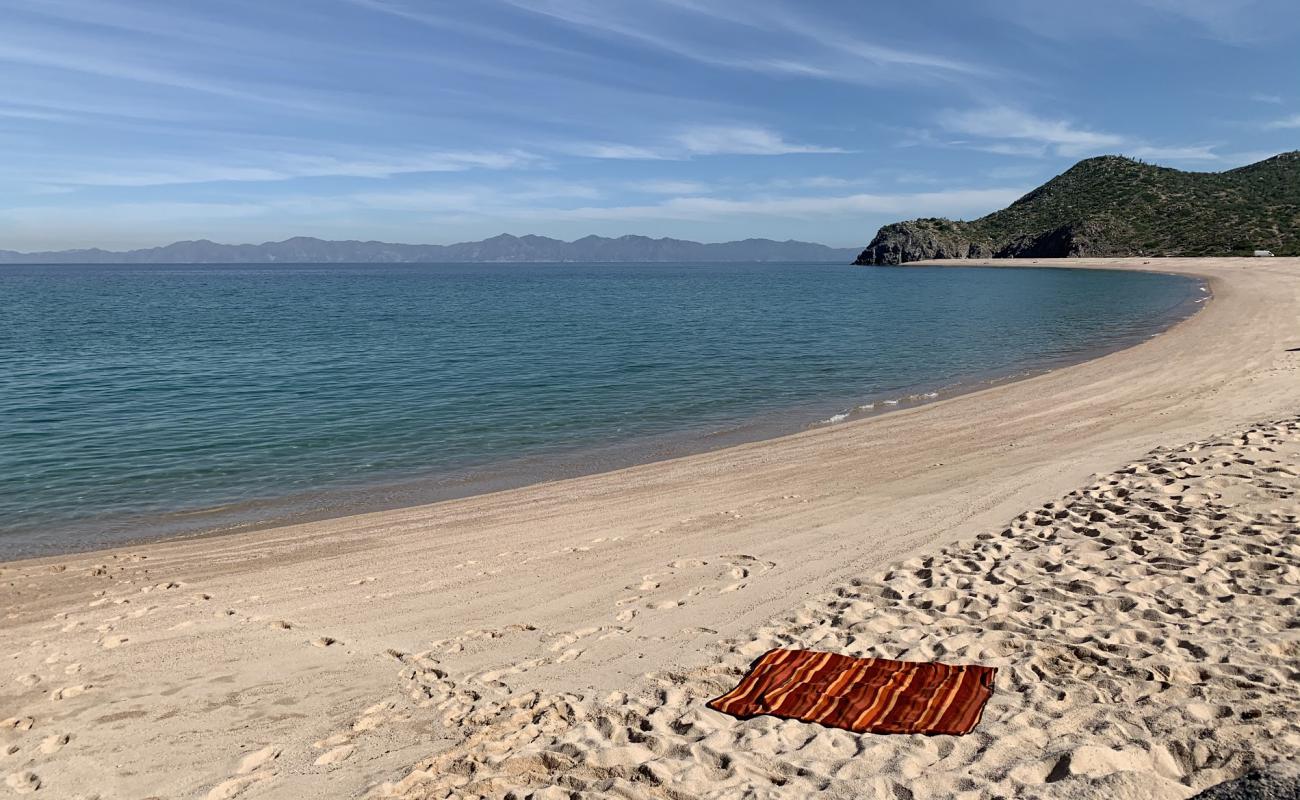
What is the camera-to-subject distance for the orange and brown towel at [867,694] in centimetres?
518

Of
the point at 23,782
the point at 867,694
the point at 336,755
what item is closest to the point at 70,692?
the point at 23,782

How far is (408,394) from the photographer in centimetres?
2239

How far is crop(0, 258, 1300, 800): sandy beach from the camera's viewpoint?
488cm

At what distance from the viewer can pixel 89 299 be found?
254ft

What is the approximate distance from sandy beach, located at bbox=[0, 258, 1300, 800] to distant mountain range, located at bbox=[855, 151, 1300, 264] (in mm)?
105628

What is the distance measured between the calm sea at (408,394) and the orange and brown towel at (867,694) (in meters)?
8.57

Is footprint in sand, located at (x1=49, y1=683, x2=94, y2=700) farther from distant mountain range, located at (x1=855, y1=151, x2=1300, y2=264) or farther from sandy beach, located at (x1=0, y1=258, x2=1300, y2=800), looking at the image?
distant mountain range, located at (x1=855, y1=151, x2=1300, y2=264)

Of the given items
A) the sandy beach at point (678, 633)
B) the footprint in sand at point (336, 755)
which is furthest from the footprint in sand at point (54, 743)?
the footprint in sand at point (336, 755)

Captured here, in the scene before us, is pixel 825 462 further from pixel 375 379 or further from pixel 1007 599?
pixel 375 379

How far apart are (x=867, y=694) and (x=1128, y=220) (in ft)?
495

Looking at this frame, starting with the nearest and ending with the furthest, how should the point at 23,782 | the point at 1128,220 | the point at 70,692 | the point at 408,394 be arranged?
the point at 23,782 → the point at 70,692 → the point at 408,394 → the point at 1128,220

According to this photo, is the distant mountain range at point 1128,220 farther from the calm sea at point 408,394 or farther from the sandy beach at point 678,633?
the sandy beach at point 678,633

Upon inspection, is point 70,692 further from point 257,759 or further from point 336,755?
point 336,755

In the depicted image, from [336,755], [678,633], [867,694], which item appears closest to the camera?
[336,755]
